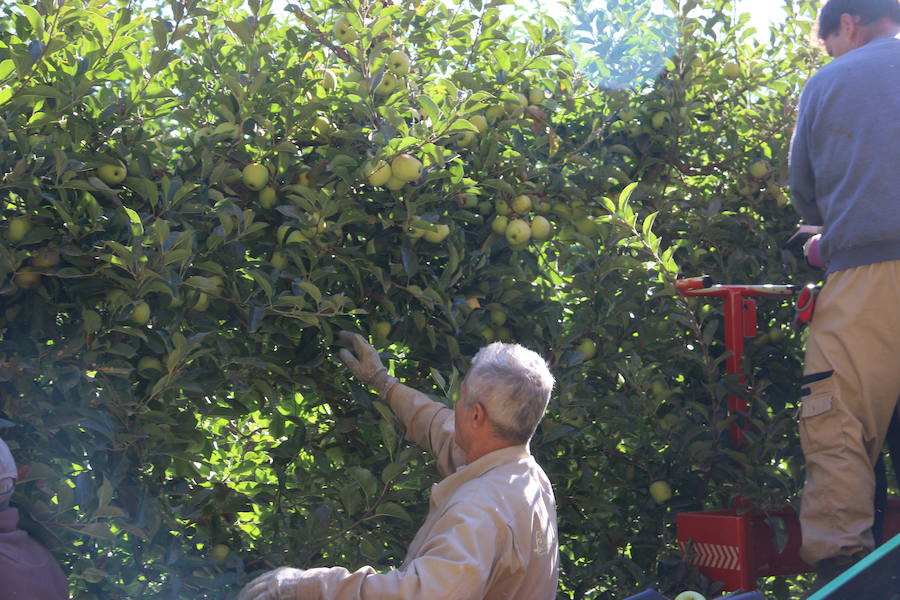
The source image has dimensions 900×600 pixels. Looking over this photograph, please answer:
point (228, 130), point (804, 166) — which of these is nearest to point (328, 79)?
point (228, 130)

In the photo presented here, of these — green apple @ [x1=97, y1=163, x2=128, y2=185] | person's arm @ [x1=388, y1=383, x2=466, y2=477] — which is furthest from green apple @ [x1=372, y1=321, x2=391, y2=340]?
green apple @ [x1=97, y1=163, x2=128, y2=185]

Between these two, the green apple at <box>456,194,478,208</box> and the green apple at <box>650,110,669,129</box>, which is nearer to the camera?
the green apple at <box>456,194,478,208</box>

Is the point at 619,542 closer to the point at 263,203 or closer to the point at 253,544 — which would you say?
the point at 253,544

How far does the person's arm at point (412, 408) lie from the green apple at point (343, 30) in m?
0.83

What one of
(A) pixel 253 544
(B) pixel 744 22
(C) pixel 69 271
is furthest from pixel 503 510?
(B) pixel 744 22

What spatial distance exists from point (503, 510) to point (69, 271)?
1.09 meters

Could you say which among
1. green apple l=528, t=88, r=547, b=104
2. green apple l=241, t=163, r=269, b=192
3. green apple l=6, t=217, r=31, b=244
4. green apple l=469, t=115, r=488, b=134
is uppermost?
green apple l=528, t=88, r=547, b=104

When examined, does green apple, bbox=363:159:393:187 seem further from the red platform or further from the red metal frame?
the red platform

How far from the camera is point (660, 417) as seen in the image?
323cm

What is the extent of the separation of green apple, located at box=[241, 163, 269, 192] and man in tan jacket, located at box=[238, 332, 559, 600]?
80cm

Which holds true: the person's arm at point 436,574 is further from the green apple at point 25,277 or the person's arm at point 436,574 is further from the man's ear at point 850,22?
the man's ear at point 850,22

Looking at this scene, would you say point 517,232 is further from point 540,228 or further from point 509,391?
point 509,391

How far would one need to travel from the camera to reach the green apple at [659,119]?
3.54m

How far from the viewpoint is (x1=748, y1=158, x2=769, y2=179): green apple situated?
363 centimetres
